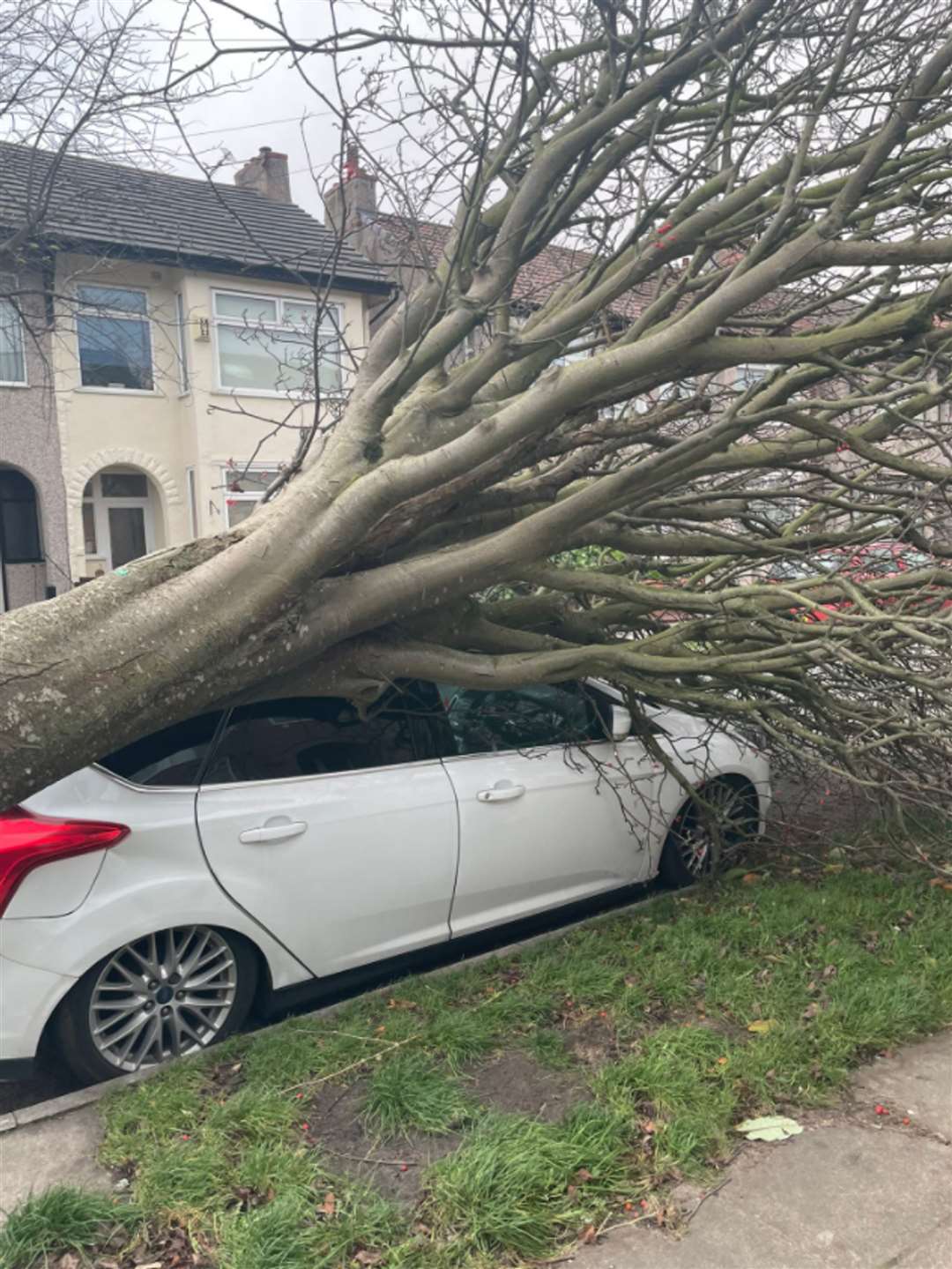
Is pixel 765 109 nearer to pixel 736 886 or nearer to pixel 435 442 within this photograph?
pixel 435 442

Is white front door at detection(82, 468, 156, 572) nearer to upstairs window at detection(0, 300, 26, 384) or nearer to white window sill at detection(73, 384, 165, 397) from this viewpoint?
white window sill at detection(73, 384, 165, 397)

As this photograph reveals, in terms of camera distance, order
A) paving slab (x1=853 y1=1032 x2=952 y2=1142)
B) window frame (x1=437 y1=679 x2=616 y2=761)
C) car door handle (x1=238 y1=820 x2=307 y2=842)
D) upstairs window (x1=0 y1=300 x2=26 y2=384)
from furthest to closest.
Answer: upstairs window (x1=0 y1=300 x2=26 y2=384)
window frame (x1=437 y1=679 x2=616 y2=761)
car door handle (x1=238 y1=820 x2=307 y2=842)
paving slab (x1=853 y1=1032 x2=952 y2=1142)

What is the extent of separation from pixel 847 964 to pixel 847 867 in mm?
1324

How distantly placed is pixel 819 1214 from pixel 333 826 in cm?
211

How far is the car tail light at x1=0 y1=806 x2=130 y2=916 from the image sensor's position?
11.1 ft

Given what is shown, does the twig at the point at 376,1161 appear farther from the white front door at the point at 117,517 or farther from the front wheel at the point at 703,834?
the white front door at the point at 117,517

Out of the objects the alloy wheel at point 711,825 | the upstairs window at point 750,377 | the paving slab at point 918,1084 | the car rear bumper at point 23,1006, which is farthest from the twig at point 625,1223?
the upstairs window at point 750,377

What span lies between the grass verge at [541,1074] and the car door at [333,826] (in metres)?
0.29

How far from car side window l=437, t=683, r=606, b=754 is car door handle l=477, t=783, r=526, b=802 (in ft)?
0.60

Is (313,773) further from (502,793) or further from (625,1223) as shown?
(625,1223)

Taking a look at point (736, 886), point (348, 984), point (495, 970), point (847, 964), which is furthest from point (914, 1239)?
point (736, 886)

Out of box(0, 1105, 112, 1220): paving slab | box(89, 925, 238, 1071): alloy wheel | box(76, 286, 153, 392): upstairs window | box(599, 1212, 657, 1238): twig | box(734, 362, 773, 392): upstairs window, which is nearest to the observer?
box(599, 1212, 657, 1238): twig

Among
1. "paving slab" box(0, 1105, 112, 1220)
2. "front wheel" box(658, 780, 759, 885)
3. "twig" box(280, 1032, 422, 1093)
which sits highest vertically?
"front wheel" box(658, 780, 759, 885)

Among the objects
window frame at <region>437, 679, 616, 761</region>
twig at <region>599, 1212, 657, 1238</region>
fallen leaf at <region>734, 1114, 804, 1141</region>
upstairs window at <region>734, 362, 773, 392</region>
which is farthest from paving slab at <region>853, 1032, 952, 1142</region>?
upstairs window at <region>734, 362, 773, 392</region>
